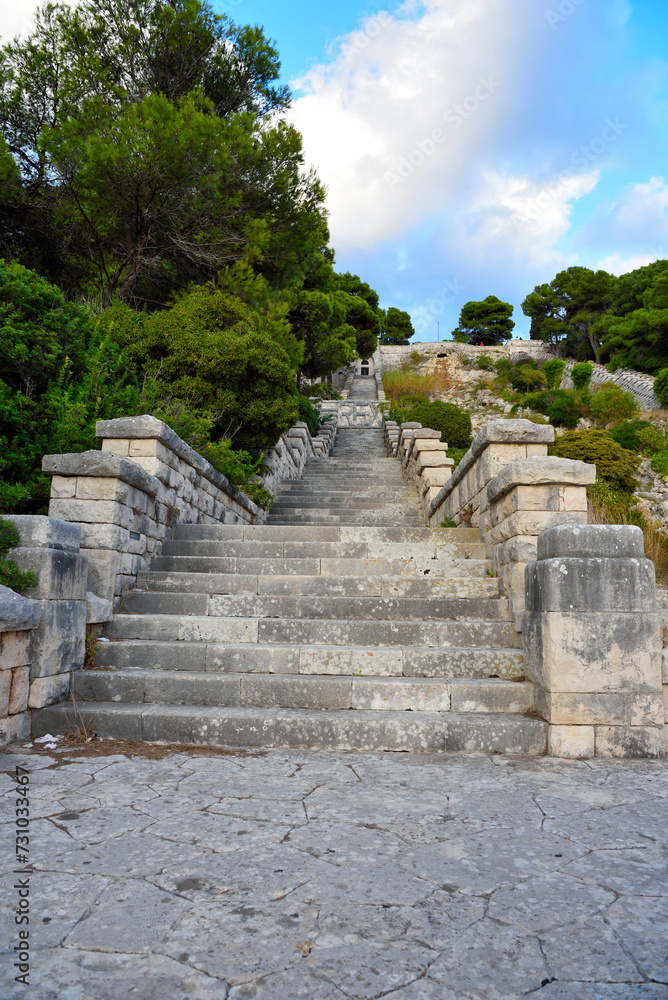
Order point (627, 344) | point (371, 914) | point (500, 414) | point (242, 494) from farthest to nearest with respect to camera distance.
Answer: point (627, 344)
point (500, 414)
point (242, 494)
point (371, 914)

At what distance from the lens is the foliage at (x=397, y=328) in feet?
177

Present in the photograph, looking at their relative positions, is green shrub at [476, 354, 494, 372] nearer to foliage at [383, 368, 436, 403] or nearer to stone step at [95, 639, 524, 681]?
foliage at [383, 368, 436, 403]

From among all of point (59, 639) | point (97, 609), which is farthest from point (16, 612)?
point (97, 609)

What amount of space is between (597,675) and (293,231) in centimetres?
1146

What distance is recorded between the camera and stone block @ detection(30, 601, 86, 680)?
3.50 meters

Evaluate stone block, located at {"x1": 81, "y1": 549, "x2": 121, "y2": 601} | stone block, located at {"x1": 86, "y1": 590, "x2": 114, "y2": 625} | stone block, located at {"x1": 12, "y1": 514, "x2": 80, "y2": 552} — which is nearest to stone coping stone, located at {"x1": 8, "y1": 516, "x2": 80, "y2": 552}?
stone block, located at {"x1": 12, "y1": 514, "x2": 80, "y2": 552}

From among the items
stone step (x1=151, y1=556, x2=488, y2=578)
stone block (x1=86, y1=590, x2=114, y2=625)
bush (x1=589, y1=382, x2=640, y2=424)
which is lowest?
stone block (x1=86, y1=590, x2=114, y2=625)

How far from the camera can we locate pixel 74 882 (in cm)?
191

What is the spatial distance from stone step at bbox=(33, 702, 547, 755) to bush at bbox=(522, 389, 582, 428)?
21310 millimetres

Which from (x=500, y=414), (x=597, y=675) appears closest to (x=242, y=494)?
(x=597, y=675)

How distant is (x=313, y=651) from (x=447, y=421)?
15926mm

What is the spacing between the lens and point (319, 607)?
462 cm

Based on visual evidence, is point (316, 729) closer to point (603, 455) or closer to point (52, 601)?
point (52, 601)

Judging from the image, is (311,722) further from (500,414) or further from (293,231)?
(500,414)
